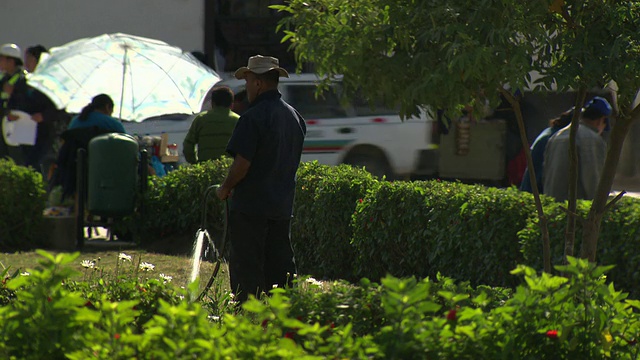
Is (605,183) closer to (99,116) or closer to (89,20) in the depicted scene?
(99,116)

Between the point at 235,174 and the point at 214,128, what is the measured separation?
4333 millimetres

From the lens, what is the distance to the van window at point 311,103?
636 inches

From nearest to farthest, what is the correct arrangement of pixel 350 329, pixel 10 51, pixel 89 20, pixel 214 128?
1. pixel 350 329
2. pixel 214 128
3. pixel 10 51
4. pixel 89 20

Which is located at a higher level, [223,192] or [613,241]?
[223,192]

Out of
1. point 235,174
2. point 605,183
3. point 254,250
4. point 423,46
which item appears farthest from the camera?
point 254,250

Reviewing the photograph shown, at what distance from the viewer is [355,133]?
54.1 feet

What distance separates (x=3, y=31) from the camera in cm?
2264

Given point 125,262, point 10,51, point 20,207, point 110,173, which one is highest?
point 10,51

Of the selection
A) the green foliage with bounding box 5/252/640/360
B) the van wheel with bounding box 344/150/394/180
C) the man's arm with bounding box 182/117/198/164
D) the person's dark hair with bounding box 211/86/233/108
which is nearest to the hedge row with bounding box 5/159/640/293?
the man's arm with bounding box 182/117/198/164

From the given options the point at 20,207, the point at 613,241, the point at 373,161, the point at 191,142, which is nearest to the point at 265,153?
the point at 613,241

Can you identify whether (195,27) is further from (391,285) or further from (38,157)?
(391,285)

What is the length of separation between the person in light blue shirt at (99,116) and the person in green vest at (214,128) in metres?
0.74

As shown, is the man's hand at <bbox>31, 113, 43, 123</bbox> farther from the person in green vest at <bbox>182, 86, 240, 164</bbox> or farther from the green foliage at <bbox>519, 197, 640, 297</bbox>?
the green foliage at <bbox>519, 197, 640, 297</bbox>

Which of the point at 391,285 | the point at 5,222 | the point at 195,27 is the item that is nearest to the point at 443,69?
the point at 391,285
